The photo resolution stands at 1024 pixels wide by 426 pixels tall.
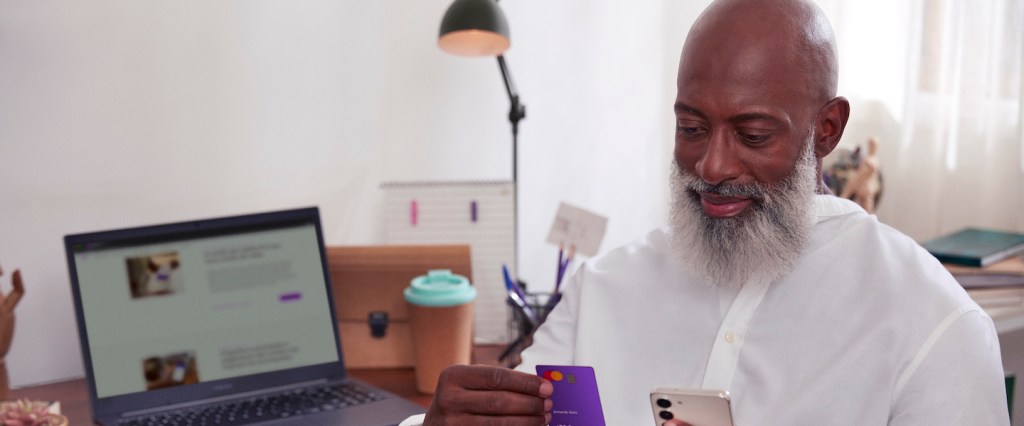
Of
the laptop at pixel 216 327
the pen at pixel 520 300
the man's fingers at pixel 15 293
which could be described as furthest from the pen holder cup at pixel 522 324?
the man's fingers at pixel 15 293

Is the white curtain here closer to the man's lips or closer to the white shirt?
the white shirt

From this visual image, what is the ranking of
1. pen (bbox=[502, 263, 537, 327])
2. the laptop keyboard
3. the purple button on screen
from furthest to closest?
pen (bbox=[502, 263, 537, 327]) < the purple button on screen < the laptop keyboard

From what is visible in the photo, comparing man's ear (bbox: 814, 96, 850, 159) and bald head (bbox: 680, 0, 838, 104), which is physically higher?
bald head (bbox: 680, 0, 838, 104)

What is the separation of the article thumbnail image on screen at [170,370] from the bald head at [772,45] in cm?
84

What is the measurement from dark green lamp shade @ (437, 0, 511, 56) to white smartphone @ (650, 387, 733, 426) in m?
0.88

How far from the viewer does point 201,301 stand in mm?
1343

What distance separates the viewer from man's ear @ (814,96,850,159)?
1.01 metres

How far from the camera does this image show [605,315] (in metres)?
1.16

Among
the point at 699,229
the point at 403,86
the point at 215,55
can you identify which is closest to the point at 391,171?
the point at 403,86

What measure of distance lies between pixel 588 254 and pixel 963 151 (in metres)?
0.77

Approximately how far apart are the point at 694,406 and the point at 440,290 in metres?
0.68

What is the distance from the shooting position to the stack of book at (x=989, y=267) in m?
1.43

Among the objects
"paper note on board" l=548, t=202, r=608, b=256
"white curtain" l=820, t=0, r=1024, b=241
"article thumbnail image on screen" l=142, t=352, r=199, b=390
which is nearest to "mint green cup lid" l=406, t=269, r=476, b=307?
"paper note on board" l=548, t=202, r=608, b=256

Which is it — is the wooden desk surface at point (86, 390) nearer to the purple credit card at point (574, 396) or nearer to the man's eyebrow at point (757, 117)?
the purple credit card at point (574, 396)
